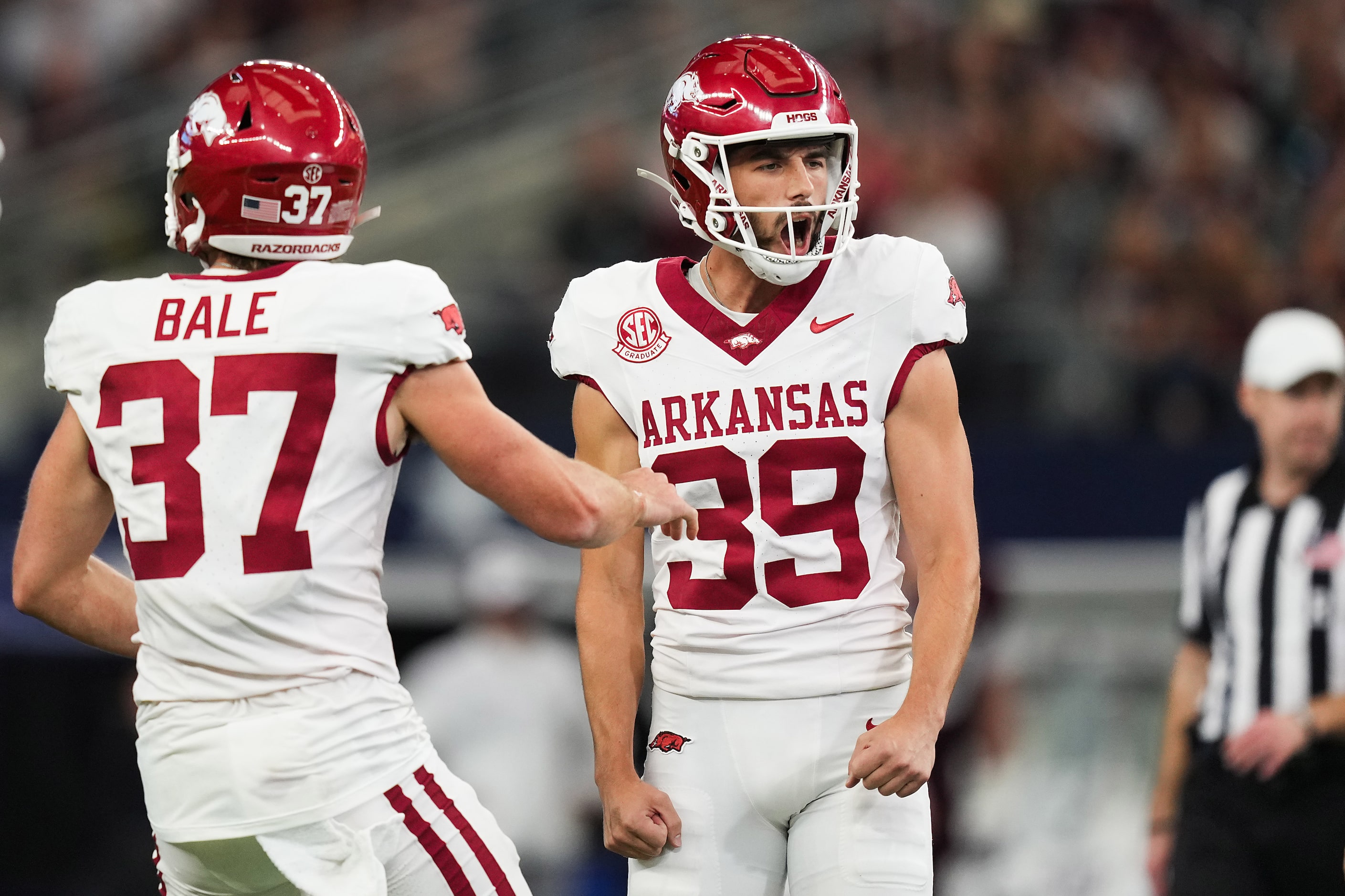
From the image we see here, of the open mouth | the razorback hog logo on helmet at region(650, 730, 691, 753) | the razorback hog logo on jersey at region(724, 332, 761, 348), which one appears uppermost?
the open mouth

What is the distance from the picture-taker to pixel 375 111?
901 centimetres

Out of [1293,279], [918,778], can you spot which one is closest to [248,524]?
[918,778]

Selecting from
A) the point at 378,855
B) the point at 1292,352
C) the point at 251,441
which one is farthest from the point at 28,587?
the point at 1292,352

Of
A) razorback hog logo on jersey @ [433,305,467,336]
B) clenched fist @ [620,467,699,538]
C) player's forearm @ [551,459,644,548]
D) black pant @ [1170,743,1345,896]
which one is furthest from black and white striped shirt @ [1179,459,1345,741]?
razorback hog logo on jersey @ [433,305,467,336]

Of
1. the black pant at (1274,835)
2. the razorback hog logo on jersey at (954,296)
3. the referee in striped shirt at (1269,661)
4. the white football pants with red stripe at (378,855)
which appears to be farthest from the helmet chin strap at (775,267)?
the black pant at (1274,835)

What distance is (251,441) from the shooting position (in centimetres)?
278

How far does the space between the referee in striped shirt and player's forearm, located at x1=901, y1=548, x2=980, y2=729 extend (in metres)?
1.75

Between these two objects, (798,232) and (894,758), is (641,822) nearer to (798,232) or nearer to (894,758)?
(894,758)

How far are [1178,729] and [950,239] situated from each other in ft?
12.5

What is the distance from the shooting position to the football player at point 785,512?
314 centimetres

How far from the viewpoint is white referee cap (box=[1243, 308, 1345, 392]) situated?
190 inches

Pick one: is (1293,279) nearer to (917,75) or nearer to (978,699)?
(917,75)

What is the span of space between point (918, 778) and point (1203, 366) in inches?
189

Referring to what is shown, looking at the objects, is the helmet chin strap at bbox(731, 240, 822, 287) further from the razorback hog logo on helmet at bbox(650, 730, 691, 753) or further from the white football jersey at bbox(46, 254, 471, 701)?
the razorback hog logo on helmet at bbox(650, 730, 691, 753)
